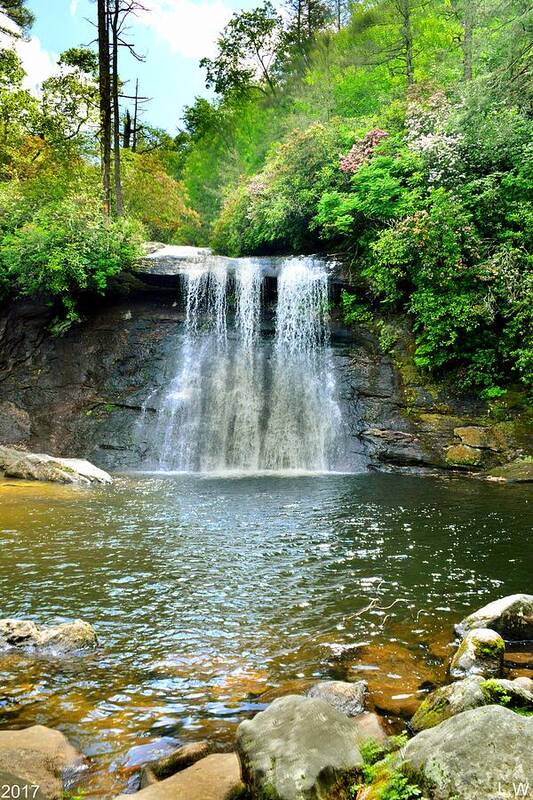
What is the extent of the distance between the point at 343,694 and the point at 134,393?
50.1 ft

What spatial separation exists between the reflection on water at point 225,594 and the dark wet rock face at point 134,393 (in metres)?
3.85

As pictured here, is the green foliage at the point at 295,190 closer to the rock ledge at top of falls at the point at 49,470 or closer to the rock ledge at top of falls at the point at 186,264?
the rock ledge at top of falls at the point at 186,264

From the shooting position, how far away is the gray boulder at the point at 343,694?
3.42m

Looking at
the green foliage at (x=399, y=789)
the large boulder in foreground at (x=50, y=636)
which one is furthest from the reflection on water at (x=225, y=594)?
the green foliage at (x=399, y=789)

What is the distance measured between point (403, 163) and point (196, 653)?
16475 millimetres

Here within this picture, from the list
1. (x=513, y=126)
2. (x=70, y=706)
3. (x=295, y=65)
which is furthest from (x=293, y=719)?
(x=295, y=65)

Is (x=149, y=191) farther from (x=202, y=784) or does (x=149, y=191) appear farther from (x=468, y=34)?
(x=202, y=784)

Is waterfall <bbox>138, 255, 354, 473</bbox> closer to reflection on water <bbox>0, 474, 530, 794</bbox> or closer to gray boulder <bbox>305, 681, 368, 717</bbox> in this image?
reflection on water <bbox>0, 474, 530, 794</bbox>

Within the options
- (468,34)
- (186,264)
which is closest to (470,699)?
(186,264)

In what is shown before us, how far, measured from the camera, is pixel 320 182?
19.5m

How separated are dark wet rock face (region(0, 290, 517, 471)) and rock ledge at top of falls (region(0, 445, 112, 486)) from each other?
8.59ft

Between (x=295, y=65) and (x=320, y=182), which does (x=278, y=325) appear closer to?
(x=320, y=182)

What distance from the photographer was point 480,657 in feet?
12.8

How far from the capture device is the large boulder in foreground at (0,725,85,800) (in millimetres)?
2634
